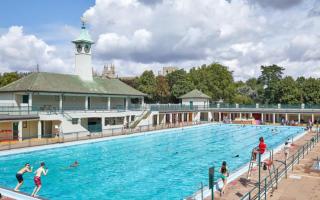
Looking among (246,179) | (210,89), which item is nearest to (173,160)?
(246,179)

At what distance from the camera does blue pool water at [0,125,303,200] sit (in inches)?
648

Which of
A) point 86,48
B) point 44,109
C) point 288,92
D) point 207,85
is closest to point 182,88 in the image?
point 207,85

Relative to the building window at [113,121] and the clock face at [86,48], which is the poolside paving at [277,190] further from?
the clock face at [86,48]

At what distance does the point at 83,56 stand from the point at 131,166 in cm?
2297

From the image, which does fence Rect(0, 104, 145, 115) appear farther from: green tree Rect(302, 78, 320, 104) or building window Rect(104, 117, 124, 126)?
green tree Rect(302, 78, 320, 104)

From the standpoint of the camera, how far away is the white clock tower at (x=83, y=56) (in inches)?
1613

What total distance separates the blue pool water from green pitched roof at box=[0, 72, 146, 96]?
7873 millimetres

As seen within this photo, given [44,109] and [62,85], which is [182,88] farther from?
[44,109]

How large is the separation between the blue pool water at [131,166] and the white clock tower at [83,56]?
Result: 12.3m

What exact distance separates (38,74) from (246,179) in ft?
88.6

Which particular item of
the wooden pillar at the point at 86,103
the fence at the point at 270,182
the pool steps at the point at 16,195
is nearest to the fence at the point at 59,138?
the wooden pillar at the point at 86,103

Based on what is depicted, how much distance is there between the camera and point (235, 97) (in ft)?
237

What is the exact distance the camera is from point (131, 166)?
2203 cm

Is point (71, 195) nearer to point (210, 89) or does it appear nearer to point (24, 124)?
point (24, 124)
